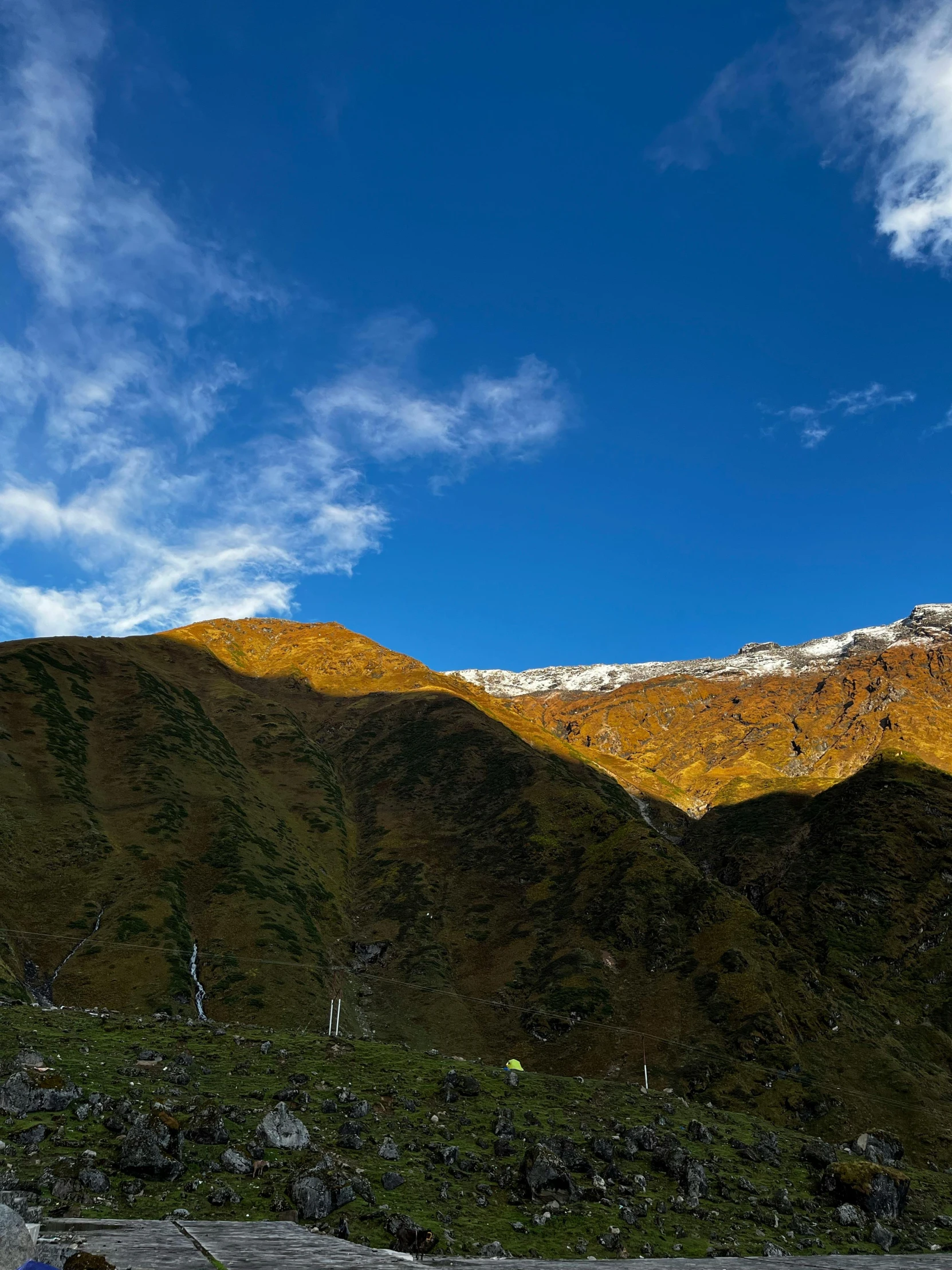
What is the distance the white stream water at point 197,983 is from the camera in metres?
77.5

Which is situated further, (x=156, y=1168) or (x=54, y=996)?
(x=54, y=996)

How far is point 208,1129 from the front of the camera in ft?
87.2

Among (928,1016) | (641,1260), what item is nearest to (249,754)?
(928,1016)

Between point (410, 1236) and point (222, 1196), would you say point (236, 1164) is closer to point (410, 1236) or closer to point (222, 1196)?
point (222, 1196)

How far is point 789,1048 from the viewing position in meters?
84.2

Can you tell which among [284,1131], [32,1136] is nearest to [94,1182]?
[32,1136]

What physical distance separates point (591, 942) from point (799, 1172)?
70468mm

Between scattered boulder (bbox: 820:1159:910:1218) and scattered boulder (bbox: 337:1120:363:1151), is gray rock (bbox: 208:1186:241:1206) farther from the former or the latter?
scattered boulder (bbox: 820:1159:910:1218)

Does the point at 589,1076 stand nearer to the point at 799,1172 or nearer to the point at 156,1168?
the point at 799,1172

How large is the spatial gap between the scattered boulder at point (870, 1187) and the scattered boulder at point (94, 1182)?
33.2 meters

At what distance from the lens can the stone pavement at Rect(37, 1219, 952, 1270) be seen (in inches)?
463

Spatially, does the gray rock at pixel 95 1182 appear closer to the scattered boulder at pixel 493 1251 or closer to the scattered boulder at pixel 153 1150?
the scattered boulder at pixel 153 1150

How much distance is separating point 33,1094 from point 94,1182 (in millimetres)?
7184

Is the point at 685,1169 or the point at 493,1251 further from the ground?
the point at 493,1251
